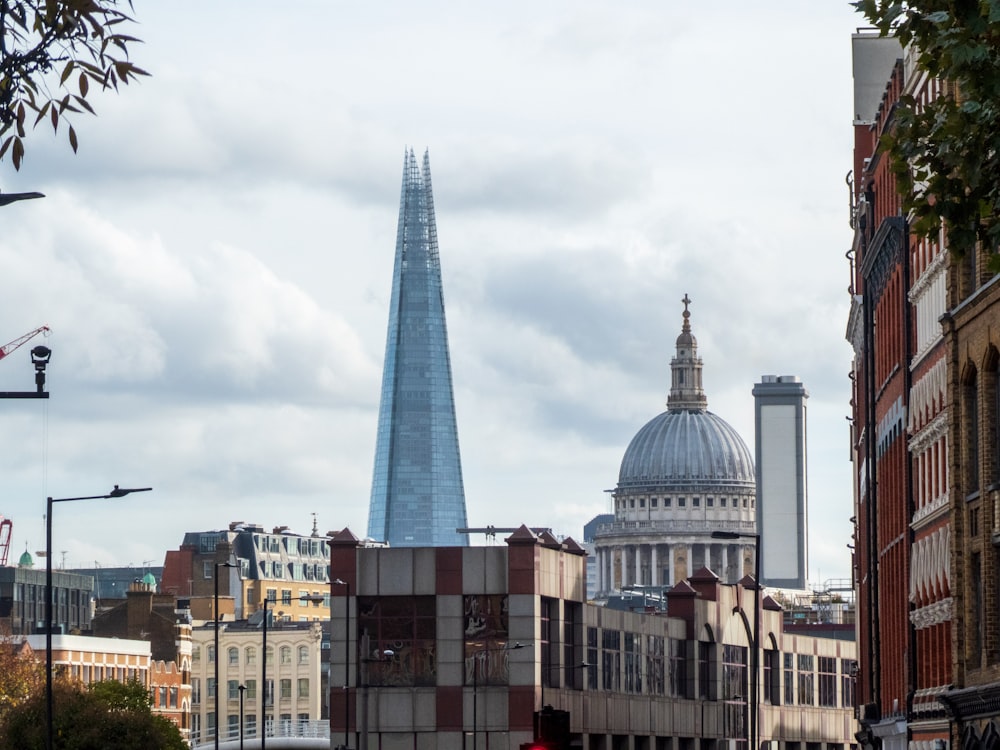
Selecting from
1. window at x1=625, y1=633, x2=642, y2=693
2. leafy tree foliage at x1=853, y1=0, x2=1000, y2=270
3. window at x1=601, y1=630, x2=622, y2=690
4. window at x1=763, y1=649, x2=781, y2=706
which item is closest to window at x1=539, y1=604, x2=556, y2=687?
window at x1=601, y1=630, x2=622, y2=690

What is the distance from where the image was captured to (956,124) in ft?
86.2

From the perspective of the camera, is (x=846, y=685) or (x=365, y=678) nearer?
(x=365, y=678)

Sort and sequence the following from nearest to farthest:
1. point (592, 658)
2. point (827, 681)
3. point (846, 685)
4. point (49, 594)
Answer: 1. point (49, 594)
2. point (592, 658)
3. point (827, 681)
4. point (846, 685)

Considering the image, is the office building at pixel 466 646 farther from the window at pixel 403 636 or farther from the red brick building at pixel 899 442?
the red brick building at pixel 899 442

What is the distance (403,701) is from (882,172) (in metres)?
45.9

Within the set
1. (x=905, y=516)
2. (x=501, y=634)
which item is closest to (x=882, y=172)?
(x=905, y=516)

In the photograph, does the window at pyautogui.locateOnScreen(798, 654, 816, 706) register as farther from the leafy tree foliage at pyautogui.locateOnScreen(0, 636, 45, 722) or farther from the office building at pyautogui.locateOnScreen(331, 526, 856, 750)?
the leafy tree foliage at pyautogui.locateOnScreen(0, 636, 45, 722)

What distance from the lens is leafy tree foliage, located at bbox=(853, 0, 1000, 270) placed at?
2592cm

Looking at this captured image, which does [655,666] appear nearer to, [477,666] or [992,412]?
[477,666]

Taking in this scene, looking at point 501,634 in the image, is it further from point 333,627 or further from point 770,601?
point 770,601

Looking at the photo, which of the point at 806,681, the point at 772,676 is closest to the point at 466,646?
the point at 772,676

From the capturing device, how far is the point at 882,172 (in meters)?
75.4

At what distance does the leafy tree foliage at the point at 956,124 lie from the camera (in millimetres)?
25922

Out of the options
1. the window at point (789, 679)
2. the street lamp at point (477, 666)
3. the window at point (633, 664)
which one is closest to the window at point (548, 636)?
the street lamp at point (477, 666)
